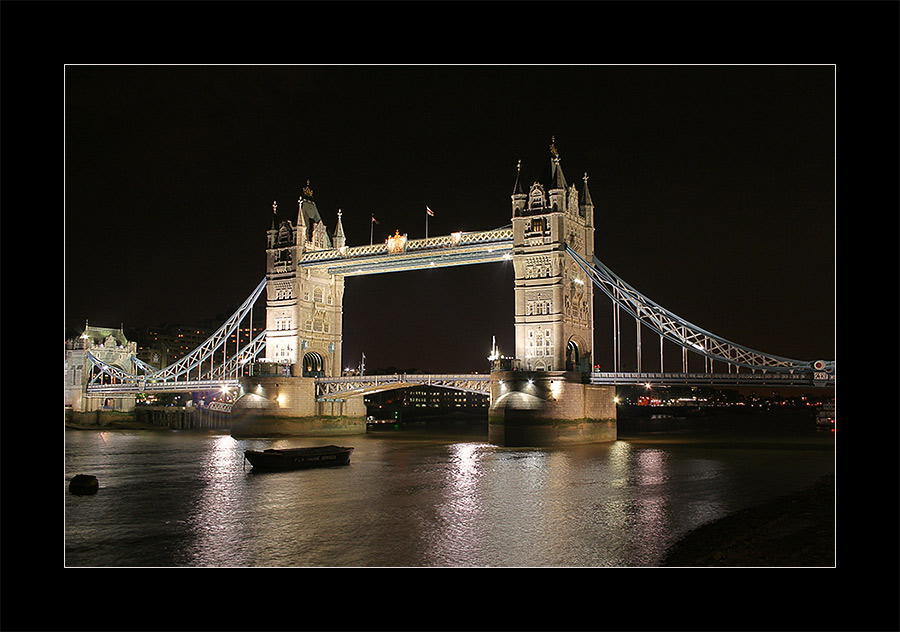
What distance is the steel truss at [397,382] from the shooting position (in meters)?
47.9

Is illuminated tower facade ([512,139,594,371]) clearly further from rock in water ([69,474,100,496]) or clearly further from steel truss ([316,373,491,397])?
rock in water ([69,474,100,496])

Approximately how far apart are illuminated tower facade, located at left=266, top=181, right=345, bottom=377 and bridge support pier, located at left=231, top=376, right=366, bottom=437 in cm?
134

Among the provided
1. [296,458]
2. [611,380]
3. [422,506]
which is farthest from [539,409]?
[422,506]

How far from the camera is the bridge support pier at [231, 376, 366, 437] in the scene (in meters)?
54.2

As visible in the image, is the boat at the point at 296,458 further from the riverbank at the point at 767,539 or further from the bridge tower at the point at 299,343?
the riverbank at the point at 767,539

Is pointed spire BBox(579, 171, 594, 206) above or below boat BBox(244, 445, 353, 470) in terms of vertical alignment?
above

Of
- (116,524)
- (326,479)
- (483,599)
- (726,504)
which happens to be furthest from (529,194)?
(483,599)

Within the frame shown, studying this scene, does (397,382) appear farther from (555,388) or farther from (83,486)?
(83,486)

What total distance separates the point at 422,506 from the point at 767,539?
10.3m

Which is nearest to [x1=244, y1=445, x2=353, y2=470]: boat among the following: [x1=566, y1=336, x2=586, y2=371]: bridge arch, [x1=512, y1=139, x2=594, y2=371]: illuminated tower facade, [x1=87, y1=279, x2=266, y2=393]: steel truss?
[x1=512, y1=139, x2=594, y2=371]: illuminated tower facade

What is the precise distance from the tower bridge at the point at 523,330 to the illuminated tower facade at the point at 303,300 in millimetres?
79

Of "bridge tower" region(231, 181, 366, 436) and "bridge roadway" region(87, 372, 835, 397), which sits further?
"bridge tower" region(231, 181, 366, 436)

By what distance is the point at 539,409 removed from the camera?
43.0 m
